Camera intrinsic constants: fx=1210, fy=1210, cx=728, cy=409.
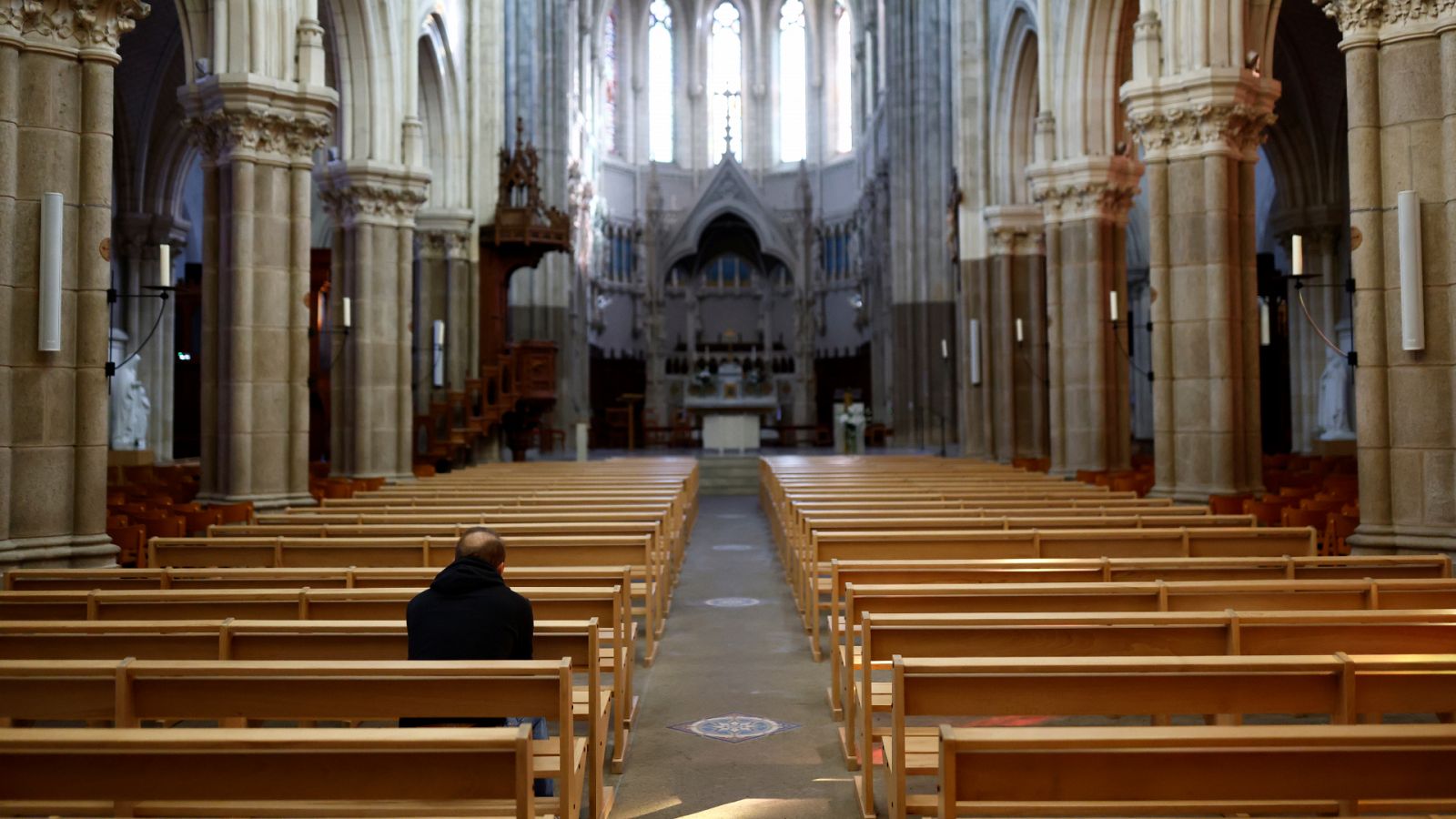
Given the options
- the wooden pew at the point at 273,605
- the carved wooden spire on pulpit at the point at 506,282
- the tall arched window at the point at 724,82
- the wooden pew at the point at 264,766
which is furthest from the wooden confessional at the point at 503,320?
the tall arched window at the point at 724,82

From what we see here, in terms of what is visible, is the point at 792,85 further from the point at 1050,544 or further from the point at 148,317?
the point at 1050,544

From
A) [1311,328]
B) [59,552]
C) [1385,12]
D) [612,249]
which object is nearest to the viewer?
[59,552]

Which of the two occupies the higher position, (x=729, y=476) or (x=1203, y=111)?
(x=1203, y=111)

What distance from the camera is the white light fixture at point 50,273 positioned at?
7.77 m

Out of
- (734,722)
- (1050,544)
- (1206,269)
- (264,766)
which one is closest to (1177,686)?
(264,766)

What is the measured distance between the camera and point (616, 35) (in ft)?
158

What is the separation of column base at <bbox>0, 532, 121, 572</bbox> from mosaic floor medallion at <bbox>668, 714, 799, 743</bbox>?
4.55 meters

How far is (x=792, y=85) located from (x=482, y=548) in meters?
47.3

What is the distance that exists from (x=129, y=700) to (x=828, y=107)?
1833 inches

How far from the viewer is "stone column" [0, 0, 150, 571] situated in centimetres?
772

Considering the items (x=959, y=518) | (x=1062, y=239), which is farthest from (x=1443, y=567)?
(x=1062, y=239)

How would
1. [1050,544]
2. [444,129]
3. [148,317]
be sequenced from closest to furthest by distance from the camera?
[1050,544], [444,129], [148,317]

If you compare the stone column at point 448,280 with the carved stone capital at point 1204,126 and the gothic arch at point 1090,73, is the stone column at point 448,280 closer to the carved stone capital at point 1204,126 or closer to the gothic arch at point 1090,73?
the gothic arch at point 1090,73

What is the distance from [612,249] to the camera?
46188 mm
